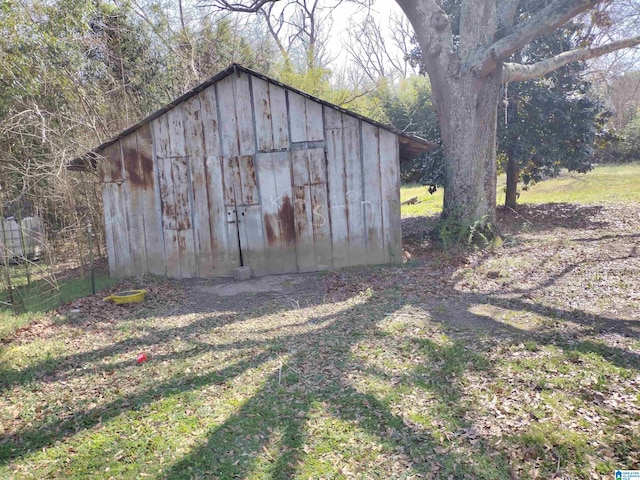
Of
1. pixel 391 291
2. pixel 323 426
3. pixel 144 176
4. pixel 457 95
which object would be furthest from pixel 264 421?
pixel 457 95

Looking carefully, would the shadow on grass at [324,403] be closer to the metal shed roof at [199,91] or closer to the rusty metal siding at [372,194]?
the rusty metal siding at [372,194]

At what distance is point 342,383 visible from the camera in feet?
14.4

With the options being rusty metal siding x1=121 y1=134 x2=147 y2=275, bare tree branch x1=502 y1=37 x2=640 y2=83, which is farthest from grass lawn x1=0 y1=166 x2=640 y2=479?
bare tree branch x1=502 y1=37 x2=640 y2=83

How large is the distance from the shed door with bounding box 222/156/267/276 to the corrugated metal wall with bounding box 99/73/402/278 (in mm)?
20

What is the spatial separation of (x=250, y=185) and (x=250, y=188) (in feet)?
0.19

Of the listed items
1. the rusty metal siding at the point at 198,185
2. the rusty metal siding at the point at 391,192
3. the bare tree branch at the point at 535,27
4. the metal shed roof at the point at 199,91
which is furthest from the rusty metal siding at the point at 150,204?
the bare tree branch at the point at 535,27

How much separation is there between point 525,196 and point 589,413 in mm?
16842

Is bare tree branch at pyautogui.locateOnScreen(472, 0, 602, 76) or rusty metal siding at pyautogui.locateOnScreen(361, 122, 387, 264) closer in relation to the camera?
bare tree branch at pyautogui.locateOnScreen(472, 0, 602, 76)

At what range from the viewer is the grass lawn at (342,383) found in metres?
3.32

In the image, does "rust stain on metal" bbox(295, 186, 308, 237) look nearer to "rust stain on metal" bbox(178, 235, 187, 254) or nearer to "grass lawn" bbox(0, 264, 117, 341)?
"rust stain on metal" bbox(178, 235, 187, 254)

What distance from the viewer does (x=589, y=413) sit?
144 inches

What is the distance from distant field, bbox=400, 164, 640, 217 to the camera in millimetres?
16422

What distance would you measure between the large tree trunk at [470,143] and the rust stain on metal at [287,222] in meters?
3.46

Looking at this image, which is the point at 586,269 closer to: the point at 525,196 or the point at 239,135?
the point at 239,135
